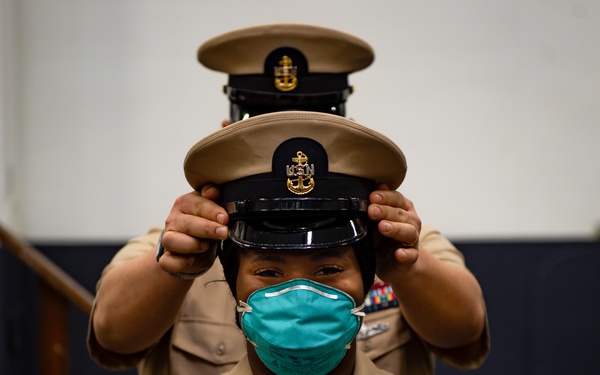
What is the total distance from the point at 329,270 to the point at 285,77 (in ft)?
2.37

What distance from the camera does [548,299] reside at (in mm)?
4121

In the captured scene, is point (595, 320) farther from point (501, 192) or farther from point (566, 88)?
point (566, 88)

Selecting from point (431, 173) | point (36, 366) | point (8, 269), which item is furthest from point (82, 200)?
point (431, 173)

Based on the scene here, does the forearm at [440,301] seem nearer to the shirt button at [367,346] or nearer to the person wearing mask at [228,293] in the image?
the person wearing mask at [228,293]

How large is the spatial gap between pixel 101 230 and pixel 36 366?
676 millimetres

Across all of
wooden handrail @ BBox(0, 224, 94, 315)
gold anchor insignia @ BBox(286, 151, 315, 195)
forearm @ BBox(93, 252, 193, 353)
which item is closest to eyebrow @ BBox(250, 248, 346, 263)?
gold anchor insignia @ BBox(286, 151, 315, 195)

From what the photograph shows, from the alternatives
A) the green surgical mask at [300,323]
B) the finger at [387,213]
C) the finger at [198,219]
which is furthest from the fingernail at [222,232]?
the finger at [387,213]

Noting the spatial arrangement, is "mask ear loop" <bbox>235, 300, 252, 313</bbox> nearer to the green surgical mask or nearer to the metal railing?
the green surgical mask

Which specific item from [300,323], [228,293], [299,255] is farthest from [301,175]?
[228,293]

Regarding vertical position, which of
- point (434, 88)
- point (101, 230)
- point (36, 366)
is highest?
point (434, 88)

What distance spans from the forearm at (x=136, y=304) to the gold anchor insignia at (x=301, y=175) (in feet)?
1.01

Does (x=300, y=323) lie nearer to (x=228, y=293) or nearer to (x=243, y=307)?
(x=243, y=307)

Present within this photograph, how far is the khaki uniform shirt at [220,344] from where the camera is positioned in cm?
188

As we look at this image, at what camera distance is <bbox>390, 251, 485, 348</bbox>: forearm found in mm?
1636
